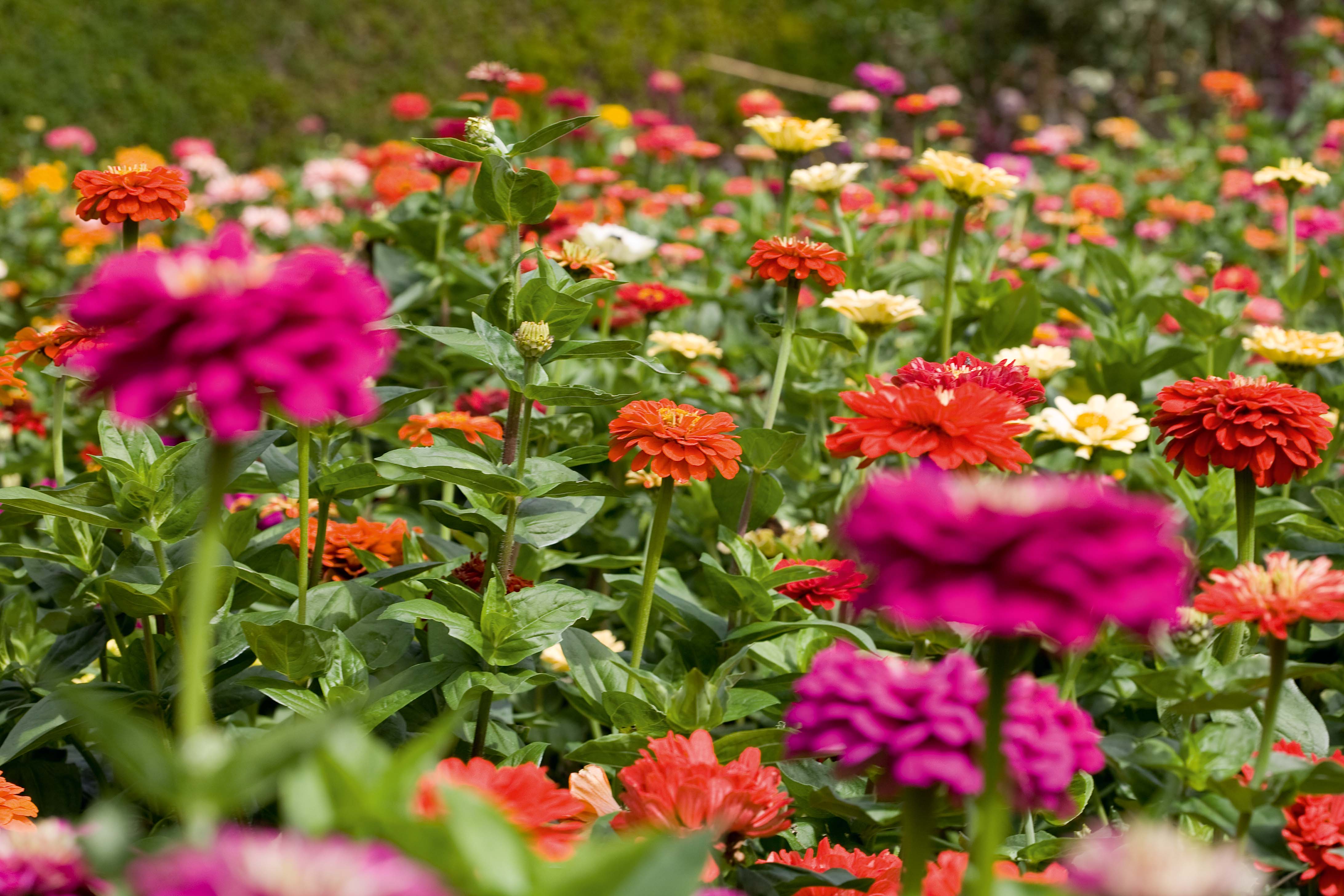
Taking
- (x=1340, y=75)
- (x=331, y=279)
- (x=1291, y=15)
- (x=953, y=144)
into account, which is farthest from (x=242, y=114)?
(x=331, y=279)

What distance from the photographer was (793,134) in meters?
1.80

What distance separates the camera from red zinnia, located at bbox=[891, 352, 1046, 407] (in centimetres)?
107

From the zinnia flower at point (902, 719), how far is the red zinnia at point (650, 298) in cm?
129

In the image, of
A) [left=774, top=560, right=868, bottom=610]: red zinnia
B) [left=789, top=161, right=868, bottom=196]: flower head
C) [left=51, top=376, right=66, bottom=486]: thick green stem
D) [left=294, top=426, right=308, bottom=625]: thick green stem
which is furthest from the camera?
[left=789, top=161, right=868, bottom=196]: flower head

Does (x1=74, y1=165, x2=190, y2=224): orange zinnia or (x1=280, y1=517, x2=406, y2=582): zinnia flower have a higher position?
(x1=74, y1=165, x2=190, y2=224): orange zinnia

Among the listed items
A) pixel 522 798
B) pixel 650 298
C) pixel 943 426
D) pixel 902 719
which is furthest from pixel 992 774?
pixel 650 298

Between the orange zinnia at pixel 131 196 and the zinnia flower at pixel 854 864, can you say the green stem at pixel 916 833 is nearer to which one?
the zinnia flower at pixel 854 864

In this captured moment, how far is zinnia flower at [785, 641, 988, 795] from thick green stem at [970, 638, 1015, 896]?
1cm

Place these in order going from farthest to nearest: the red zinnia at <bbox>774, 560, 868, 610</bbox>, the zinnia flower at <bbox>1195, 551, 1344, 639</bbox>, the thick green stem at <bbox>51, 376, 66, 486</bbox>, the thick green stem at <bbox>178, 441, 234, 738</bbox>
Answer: the thick green stem at <bbox>51, 376, 66, 486</bbox>
the red zinnia at <bbox>774, 560, 868, 610</bbox>
the zinnia flower at <bbox>1195, 551, 1344, 639</bbox>
the thick green stem at <bbox>178, 441, 234, 738</bbox>

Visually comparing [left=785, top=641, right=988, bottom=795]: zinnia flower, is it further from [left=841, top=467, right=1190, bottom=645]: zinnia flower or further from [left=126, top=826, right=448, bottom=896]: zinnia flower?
[left=126, top=826, right=448, bottom=896]: zinnia flower

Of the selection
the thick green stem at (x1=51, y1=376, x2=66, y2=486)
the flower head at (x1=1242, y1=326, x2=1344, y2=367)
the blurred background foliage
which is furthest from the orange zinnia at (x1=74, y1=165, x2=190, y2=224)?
the blurred background foliage

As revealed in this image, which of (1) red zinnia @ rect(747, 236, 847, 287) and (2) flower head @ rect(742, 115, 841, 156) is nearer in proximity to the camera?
(1) red zinnia @ rect(747, 236, 847, 287)

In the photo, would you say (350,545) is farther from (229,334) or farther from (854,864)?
(229,334)

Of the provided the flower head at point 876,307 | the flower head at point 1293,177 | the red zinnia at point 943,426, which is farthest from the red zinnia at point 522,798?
the flower head at point 1293,177
